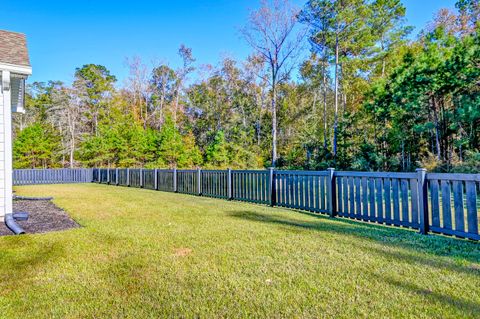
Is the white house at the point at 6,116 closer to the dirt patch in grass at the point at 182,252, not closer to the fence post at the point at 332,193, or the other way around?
the dirt patch in grass at the point at 182,252

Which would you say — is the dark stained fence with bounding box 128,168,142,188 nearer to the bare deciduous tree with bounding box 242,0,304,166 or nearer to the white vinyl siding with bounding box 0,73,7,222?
the white vinyl siding with bounding box 0,73,7,222

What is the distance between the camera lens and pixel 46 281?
261 cm

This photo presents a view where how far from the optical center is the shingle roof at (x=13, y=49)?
17.9 feet

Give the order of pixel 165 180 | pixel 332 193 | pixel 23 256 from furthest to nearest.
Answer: pixel 165 180, pixel 332 193, pixel 23 256

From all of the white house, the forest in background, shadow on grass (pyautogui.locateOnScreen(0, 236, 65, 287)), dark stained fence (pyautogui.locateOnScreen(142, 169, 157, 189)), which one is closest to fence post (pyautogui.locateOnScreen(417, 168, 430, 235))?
shadow on grass (pyautogui.locateOnScreen(0, 236, 65, 287))

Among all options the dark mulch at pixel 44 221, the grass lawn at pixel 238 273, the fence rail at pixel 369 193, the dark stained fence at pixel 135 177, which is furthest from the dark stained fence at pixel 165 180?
the grass lawn at pixel 238 273

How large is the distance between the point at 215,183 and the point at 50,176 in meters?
15.1

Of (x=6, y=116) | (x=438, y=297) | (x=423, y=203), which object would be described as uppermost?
(x=6, y=116)

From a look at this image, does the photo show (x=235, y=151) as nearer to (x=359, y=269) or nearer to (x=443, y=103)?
(x=443, y=103)

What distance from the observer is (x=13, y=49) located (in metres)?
5.97

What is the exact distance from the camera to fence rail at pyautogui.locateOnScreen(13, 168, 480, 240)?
3.81 m

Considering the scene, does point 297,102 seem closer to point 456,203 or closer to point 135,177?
point 135,177

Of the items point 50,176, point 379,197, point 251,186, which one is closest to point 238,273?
point 379,197

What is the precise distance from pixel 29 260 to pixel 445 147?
1659cm
